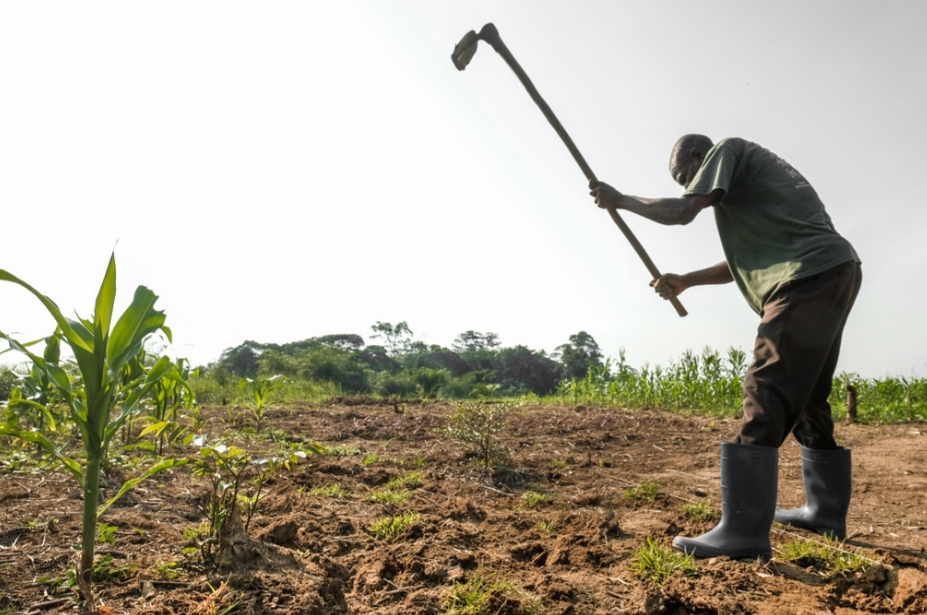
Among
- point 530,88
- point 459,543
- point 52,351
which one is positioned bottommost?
point 459,543

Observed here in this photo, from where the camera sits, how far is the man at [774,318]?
2.27 m

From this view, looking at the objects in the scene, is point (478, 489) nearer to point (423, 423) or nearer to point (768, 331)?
point (768, 331)

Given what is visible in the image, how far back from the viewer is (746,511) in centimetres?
225

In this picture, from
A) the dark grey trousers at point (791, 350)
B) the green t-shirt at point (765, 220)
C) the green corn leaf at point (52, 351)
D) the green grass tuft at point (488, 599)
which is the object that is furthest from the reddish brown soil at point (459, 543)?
the green t-shirt at point (765, 220)

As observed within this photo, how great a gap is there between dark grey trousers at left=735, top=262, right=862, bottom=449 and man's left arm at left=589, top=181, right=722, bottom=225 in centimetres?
52

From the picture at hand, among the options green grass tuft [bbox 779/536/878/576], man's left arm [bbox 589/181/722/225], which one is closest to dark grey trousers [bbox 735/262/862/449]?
green grass tuft [bbox 779/536/878/576]

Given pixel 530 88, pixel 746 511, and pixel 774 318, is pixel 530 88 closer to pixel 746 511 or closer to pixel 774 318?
pixel 774 318

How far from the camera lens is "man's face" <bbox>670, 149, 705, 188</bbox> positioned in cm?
293

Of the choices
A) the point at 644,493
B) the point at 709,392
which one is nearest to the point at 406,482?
the point at 644,493

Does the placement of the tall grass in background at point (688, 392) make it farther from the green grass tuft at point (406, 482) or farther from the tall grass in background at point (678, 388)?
the green grass tuft at point (406, 482)

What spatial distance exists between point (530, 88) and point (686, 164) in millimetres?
1209

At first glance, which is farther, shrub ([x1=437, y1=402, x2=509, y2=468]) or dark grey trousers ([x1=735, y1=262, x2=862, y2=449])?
shrub ([x1=437, y1=402, x2=509, y2=468])

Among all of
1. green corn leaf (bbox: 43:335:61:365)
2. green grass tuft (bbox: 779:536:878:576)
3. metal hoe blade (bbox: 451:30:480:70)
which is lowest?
green grass tuft (bbox: 779:536:878:576)

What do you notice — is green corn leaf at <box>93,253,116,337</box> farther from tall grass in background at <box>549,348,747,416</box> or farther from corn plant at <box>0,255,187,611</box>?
tall grass in background at <box>549,348,747,416</box>
